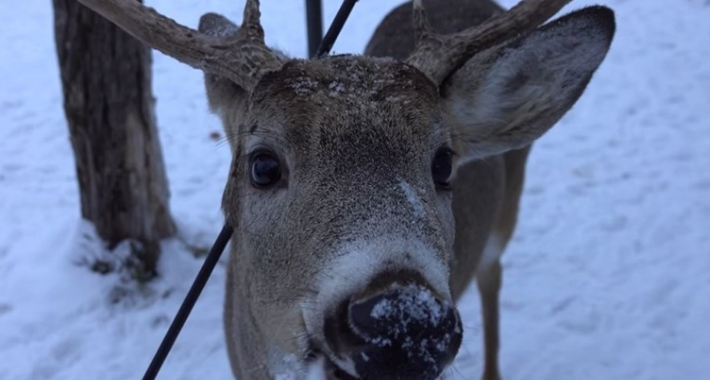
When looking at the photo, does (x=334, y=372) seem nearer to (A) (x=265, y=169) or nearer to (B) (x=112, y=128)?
(A) (x=265, y=169)

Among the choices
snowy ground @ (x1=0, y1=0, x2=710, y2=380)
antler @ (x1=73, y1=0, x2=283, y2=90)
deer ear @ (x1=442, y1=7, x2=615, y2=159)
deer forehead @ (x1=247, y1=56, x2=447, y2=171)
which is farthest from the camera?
snowy ground @ (x1=0, y1=0, x2=710, y2=380)

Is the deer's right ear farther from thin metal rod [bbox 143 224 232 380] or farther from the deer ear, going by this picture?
the deer ear

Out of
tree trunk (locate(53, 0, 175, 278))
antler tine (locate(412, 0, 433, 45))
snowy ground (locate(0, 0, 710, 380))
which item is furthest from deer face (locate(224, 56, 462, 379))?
snowy ground (locate(0, 0, 710, 380))

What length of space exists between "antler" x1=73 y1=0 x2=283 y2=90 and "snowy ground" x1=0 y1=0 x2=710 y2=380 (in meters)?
2.79

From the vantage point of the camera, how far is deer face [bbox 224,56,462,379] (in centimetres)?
190

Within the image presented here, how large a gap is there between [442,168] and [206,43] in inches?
42.5

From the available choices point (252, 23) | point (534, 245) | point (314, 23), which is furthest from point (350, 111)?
point (534, 245)

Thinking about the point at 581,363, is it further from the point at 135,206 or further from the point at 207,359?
the point at 135,206

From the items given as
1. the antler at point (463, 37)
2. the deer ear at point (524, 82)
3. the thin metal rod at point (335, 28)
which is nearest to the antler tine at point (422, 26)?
the antler at point (463, 37)

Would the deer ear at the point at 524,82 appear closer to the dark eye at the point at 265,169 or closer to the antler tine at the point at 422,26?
the antler tine at the point at 422,26

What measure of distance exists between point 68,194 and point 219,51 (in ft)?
14.3

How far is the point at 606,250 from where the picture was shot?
6582mm

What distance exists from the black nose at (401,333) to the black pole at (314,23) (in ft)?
8.64

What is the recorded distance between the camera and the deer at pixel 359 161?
6.40 feet
